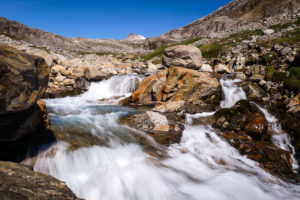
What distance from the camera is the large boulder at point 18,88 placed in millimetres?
3070

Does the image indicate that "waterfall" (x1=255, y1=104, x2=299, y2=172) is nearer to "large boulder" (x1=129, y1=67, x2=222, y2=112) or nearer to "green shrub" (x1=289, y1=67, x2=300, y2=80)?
"large boulder" (x1=129, y1=67, x2=222, y2=112)

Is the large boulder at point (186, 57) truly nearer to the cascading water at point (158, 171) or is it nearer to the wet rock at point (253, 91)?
the wet rock at point (253, 91)

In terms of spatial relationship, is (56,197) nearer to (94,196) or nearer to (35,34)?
(94,196)

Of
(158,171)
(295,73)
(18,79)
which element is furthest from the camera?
(295,73)

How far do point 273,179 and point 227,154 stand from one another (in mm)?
1493

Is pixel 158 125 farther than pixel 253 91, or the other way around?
pixel 253 91

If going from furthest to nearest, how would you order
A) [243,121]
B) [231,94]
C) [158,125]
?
[231,94]
[243,121]
[158,125]

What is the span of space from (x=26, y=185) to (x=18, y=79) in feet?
6.64

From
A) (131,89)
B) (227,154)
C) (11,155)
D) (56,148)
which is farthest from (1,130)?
(131,89)

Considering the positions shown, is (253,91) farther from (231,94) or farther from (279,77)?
(279,77)

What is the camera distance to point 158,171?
4.79 meters

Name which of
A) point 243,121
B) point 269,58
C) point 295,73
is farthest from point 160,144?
point 269,58

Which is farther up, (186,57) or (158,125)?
(186,57)

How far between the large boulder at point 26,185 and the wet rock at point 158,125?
4210 millimetres
